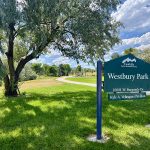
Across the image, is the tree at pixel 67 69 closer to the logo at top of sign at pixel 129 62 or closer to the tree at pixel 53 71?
the tree at pixel 53 71

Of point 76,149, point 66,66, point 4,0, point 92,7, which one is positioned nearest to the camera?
point 76,149

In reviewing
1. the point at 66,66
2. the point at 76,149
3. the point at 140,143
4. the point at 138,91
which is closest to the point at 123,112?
the point at 138,91

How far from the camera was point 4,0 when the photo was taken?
15.9 m

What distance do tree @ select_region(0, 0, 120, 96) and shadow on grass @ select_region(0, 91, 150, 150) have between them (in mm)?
5460

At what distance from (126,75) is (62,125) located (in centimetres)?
244

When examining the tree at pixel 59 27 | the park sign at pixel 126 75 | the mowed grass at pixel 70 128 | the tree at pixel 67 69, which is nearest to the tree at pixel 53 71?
the tree at pixel 67 69

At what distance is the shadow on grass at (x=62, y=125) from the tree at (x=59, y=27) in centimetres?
546

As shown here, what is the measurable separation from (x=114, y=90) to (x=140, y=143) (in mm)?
1372

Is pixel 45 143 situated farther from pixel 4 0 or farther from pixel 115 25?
pixel 115 25

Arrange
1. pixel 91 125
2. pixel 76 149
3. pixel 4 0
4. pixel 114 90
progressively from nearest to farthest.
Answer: pixel 76 149 → pixel 114 90 → pixel 91 125 → pixel 4 0

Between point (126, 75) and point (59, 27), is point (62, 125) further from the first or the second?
point (59, 27)

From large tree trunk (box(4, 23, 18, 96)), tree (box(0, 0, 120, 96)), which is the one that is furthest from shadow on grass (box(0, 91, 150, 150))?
large tree trunk (box(4, 23, 18, 96))

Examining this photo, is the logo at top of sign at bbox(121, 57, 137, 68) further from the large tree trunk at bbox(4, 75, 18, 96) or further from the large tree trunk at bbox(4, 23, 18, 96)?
the large tree trunk at bbox(4, 75, 18, 96)

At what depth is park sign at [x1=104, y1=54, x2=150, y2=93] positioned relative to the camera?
809 centimetres
